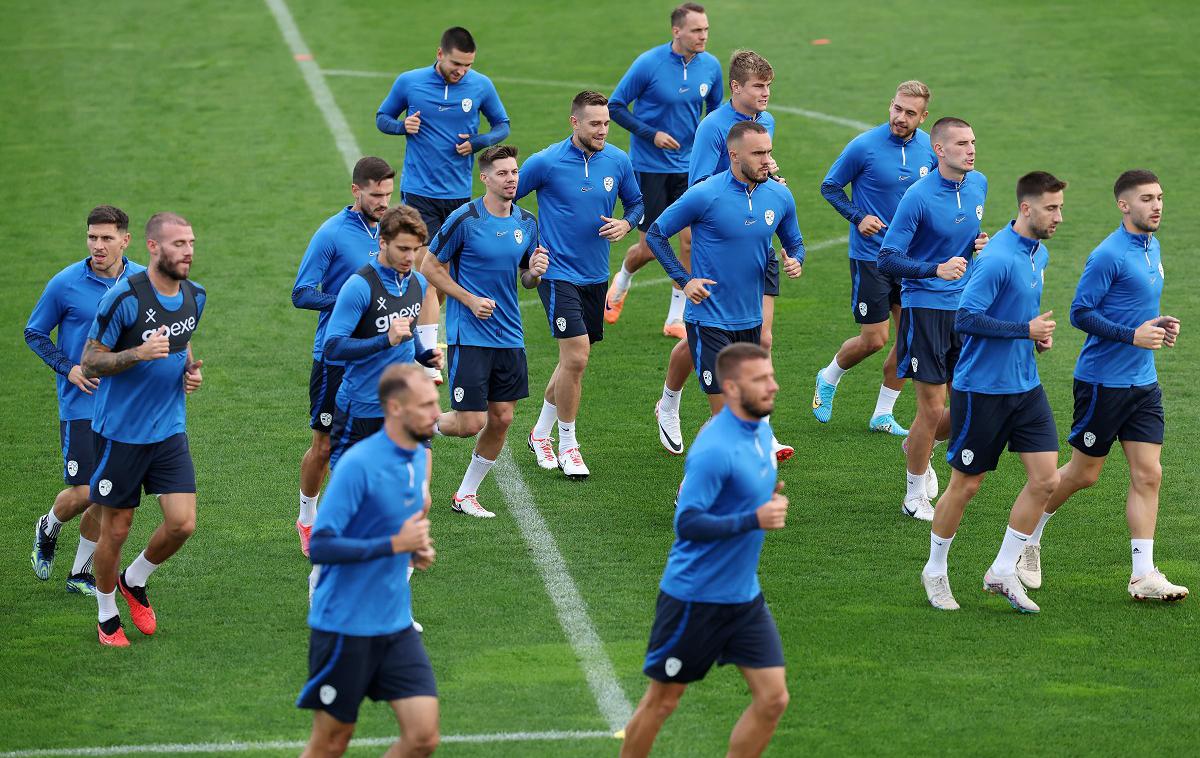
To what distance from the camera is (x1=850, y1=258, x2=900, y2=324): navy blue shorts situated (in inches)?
494

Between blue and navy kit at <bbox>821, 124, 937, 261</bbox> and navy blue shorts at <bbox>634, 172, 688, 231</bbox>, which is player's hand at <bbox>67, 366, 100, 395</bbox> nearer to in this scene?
blue and navy kit at <bbox>821, 124, 937, 261</bbox>

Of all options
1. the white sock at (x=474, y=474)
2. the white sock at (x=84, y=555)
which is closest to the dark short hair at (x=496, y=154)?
the white sock at (x=474, y=474)

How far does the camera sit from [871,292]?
12.6 metres

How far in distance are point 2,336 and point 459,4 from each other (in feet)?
44.2

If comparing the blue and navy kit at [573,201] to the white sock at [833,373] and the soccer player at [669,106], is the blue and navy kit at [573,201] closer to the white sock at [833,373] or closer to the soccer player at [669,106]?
the white sock at [833,373]

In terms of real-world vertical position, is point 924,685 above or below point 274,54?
above

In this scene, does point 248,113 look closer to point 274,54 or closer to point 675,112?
point 274,54

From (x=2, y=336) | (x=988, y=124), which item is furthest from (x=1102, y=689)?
(x=988, y=124)

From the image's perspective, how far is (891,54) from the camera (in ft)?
79.5

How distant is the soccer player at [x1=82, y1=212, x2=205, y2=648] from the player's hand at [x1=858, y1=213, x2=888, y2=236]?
16.0ft

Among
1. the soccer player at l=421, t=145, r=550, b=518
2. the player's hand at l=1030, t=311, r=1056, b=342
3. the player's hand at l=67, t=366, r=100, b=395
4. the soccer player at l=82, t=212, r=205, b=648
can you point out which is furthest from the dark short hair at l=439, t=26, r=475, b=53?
the player's hand at l=1030, t=311, r=1056, b=342

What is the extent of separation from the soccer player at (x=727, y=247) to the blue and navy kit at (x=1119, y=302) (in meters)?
2.02

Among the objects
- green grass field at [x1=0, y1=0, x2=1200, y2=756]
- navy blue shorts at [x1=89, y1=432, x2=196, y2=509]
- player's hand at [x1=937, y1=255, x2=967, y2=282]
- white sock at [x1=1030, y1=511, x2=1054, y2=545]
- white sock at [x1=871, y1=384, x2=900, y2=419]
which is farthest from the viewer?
white sock at [x1=871, y1=384, x2=900, y2=419]

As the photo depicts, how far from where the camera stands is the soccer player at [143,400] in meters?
9.16
